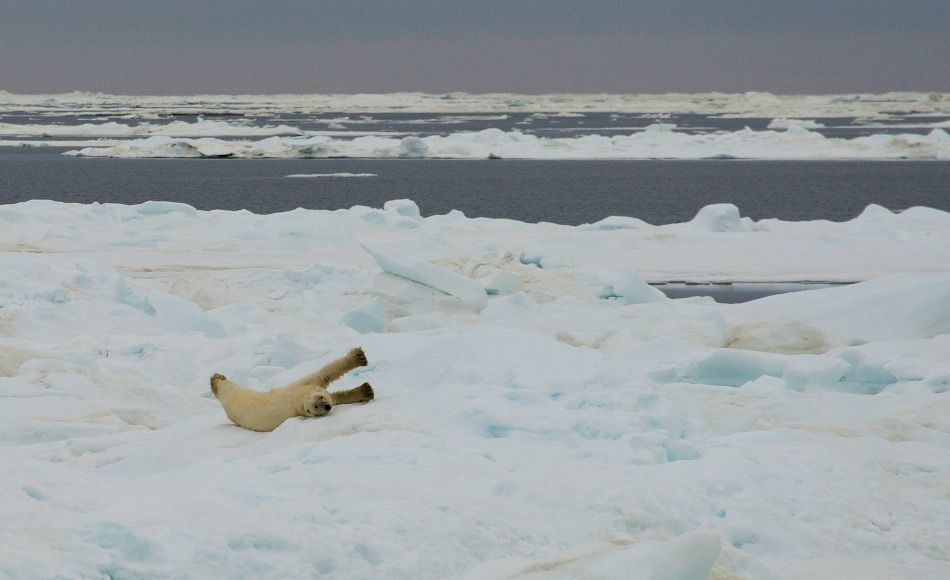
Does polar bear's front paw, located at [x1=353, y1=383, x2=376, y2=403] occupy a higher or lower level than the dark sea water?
higher

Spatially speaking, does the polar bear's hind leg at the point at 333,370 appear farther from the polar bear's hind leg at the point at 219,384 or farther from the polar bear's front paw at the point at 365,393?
the polar bear's hind leg at the point at 219,384

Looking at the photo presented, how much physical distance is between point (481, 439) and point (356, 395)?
76cm

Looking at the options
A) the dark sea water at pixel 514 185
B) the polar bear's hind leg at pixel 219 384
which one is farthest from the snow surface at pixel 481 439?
the dark sea water at pixel 514 185

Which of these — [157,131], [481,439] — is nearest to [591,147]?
[157,131]

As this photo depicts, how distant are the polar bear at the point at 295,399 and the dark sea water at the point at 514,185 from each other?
80.8 feet

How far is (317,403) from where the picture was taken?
17.6ft

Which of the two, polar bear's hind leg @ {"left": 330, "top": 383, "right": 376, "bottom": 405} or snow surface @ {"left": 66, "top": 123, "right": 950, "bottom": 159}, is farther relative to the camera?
snow surface @ {"left": 66, "top": 123, "right": 950, "bottom": 159}

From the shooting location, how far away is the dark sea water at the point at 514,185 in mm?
35188

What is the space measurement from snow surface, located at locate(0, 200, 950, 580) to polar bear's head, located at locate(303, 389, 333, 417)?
0.26 feet

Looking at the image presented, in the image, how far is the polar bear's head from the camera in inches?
211

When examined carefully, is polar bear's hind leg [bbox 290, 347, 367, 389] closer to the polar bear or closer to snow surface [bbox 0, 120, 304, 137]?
the polar bear

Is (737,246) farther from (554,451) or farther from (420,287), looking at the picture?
(554,451)

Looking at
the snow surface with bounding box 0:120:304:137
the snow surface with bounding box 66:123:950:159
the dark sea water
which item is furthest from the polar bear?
the snow surface with bounding box 0:120:304:137

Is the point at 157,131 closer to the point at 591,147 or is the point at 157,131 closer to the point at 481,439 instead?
the point at 591,147
